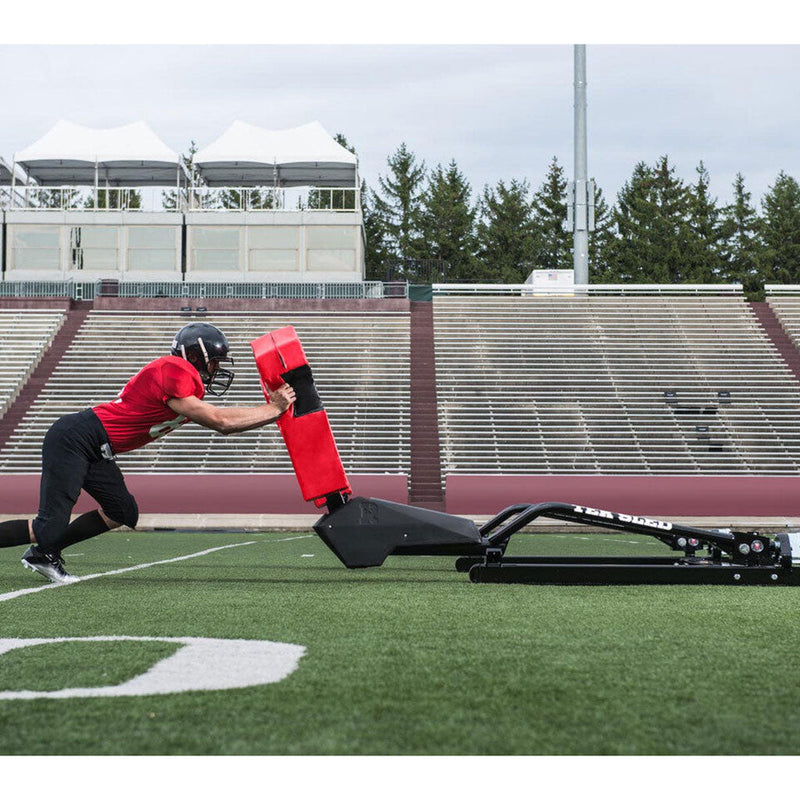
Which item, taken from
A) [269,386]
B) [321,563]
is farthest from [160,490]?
[269,386]

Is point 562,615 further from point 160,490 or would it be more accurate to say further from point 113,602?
point 160,490

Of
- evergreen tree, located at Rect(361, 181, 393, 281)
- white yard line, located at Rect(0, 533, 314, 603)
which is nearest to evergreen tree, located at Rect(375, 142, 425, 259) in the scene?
evergreen tree, located at Rect(361, 181, 393, 281)

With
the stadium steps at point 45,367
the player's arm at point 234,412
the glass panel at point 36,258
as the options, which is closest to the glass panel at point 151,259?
the glass panel at point 36,258

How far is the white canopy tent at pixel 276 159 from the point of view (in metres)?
32.4

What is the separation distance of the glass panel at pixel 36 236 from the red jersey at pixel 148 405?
89.1 ft

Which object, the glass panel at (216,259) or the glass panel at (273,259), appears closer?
the glass panel at (273,259)

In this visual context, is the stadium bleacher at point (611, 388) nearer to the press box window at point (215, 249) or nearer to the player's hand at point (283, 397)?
the press box window at point (215, 249)

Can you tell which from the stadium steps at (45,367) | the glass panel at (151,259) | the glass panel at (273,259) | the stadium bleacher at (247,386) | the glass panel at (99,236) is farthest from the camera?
the glass panel at (99,236)

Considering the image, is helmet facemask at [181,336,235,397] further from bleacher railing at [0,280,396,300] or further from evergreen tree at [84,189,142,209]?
evergreen tree at [84,189,142,209]

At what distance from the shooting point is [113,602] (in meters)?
5.76

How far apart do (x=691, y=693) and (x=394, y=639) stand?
1.41 meters

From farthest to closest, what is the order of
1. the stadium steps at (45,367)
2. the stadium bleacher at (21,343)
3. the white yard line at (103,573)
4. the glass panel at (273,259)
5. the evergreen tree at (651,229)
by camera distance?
the evergreen tree at (651,229)
the glass panel at (273,259)
the stadium bleacher at (21,343)
the stadium steps at (45,367)
the white yard line at (103,573)

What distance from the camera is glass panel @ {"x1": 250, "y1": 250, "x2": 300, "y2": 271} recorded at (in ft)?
105

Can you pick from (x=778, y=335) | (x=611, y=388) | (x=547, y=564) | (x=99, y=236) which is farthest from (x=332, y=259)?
(x=547, y=564)
